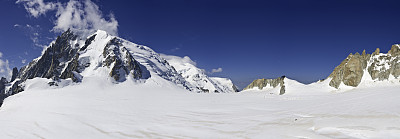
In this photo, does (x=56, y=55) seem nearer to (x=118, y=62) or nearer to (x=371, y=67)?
(x=118, y=62)

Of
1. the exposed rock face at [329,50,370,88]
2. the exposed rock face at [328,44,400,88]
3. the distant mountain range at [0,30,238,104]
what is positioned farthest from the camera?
the distant mountain range at [0,30,238,104]

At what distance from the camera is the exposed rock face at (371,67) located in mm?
31184

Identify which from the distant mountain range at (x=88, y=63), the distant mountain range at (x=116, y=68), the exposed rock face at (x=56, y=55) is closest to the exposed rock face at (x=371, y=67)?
the distant mountain range at (x=116, y=68)

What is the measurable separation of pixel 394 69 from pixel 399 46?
17.4 ft

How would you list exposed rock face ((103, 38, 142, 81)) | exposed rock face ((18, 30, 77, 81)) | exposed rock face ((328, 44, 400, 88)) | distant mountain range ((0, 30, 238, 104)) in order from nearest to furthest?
exposed rock face ((328, 44, 400, 88)), distant mountain range ((0, 30, 238, 104)), exposed rock face ((103, 38, 142, 81)), exposed rock face ((18, 30, 77, 81))

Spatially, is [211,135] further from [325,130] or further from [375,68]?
[375,68]

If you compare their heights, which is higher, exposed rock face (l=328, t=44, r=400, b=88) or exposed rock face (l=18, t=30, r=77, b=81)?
exposed rock face (l=18, t=30, r=77, b=81)

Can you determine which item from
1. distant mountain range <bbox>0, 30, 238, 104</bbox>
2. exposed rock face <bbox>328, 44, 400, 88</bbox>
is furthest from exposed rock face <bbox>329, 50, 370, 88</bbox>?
distant mountain range <bbox>0, 30, 238, 104</bbox>

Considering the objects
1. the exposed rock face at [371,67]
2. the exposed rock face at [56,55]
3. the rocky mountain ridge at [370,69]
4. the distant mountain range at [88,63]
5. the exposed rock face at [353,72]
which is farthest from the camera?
the exposed rock face at [56,55]

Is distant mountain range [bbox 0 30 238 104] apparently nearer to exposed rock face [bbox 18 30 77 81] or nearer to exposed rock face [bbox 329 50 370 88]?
exposed rock face [bbox 18 30 77 81]

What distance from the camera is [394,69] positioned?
30.2 meters

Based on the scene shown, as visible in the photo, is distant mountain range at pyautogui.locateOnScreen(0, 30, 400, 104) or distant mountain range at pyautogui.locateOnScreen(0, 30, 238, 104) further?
distant mountain range at pyautogui.locateOnScreen(0, 30, 238, 104)

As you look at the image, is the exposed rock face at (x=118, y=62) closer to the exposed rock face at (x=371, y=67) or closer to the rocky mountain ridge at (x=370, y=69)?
the rocky mountain ridge at (x=370, y=69)

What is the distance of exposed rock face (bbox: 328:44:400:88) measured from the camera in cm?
3118
